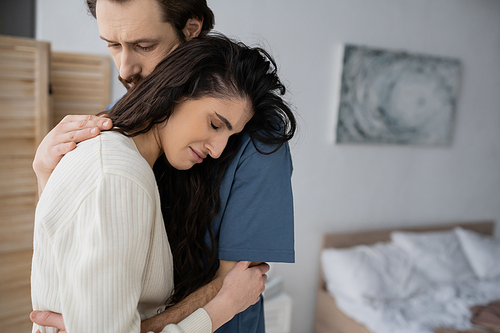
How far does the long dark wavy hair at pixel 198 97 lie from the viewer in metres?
0.81

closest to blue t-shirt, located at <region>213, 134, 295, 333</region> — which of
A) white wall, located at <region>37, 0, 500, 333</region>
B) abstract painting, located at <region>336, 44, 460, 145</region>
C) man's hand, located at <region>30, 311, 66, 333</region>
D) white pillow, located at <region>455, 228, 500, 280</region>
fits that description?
Result: man's hand, located at <region>30, 311, 66, 333</region>

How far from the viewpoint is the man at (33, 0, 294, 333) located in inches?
34.0

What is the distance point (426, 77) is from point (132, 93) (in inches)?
110

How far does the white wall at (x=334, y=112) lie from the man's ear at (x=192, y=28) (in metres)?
1.29

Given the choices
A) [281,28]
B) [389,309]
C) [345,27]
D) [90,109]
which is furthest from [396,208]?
[90,109]

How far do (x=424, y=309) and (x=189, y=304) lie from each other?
2125 mm

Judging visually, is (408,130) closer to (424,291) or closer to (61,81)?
(424,291)

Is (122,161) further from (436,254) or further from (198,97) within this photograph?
(436,254)

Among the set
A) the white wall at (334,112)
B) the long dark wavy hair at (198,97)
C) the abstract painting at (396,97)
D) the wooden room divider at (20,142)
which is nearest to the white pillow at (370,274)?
the white wall at (334,112)

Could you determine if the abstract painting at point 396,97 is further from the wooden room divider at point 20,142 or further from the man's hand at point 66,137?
the man's hand at point 66,137

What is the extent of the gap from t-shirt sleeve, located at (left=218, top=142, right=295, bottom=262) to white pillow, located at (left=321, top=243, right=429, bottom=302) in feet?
5.59

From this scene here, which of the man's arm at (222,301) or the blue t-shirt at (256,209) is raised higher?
the blue t-shirt at (256,209)

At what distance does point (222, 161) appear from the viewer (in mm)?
971

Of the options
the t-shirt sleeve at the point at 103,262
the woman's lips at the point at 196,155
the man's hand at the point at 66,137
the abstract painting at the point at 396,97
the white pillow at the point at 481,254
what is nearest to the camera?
the t-shirt sleeve at the point at 103,262
